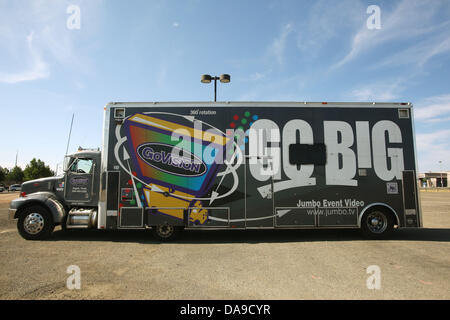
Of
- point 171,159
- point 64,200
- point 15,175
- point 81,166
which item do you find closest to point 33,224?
point 64,200

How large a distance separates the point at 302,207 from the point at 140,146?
4851 mm

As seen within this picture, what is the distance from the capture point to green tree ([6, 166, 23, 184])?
2683 inches

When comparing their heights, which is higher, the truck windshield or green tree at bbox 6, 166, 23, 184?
green tree at bbox 6, 166, 23, 184

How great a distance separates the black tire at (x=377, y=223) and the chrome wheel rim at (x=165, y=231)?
214 inches

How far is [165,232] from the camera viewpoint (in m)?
6.91

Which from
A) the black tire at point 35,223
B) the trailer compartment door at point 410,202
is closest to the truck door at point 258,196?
the trailer compartment door at point 410,202

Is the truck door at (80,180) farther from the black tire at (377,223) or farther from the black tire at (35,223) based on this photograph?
the black tire at (377,223)

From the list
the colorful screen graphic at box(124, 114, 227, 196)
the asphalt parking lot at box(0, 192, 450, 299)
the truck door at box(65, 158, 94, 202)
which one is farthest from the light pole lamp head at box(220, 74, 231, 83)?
the asphalt parking lot at box(0, 192, 450, 299)

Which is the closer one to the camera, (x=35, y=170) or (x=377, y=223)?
(x=377, y=223)

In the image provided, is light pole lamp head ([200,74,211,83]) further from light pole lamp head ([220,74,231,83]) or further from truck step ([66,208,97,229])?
truck step ([66,208,97,229])

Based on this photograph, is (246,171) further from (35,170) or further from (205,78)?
(35,170)

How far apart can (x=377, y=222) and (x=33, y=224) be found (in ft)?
32.2

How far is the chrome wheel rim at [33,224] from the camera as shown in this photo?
22.8ft

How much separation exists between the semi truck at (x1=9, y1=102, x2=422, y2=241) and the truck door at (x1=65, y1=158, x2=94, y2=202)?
13.1 inches
